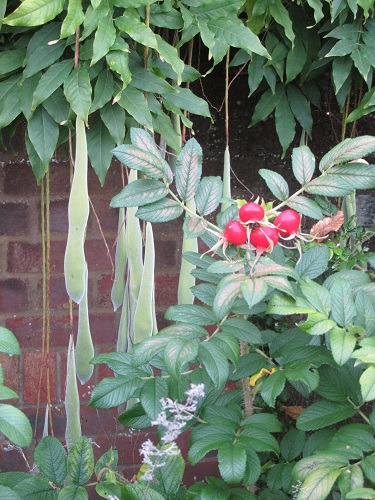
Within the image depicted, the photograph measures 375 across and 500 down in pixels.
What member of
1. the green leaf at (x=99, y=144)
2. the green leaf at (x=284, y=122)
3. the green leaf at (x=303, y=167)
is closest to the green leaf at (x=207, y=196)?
the green leaf at (x=303, y=167)

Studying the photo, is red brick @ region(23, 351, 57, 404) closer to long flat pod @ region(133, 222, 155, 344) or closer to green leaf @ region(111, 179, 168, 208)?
long flat pod @ region(133, 222, 155, 344)

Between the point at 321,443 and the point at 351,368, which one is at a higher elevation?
the point at 351,368

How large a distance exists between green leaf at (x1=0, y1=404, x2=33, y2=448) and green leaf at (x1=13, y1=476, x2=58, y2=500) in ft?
0.55

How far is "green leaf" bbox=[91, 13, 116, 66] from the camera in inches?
44.3

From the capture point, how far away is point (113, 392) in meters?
1.00

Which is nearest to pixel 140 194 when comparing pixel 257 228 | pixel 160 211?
pixel 160 211

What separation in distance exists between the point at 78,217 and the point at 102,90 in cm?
24

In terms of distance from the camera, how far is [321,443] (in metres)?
1.00

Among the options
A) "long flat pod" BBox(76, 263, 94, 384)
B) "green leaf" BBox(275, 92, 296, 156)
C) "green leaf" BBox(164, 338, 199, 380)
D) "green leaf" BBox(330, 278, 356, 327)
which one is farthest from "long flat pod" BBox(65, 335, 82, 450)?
"green leaf" BBox(275, 92, 296, 156)

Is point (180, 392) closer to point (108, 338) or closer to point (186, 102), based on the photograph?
point (186, 102)

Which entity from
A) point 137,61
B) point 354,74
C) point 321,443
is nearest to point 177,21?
point 137,61

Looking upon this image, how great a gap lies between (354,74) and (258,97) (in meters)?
0.29

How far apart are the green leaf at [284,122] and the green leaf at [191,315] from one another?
748mm

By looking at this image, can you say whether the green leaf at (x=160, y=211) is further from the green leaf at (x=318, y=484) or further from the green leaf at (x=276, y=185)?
the green leaf at (x=318, y=484)
